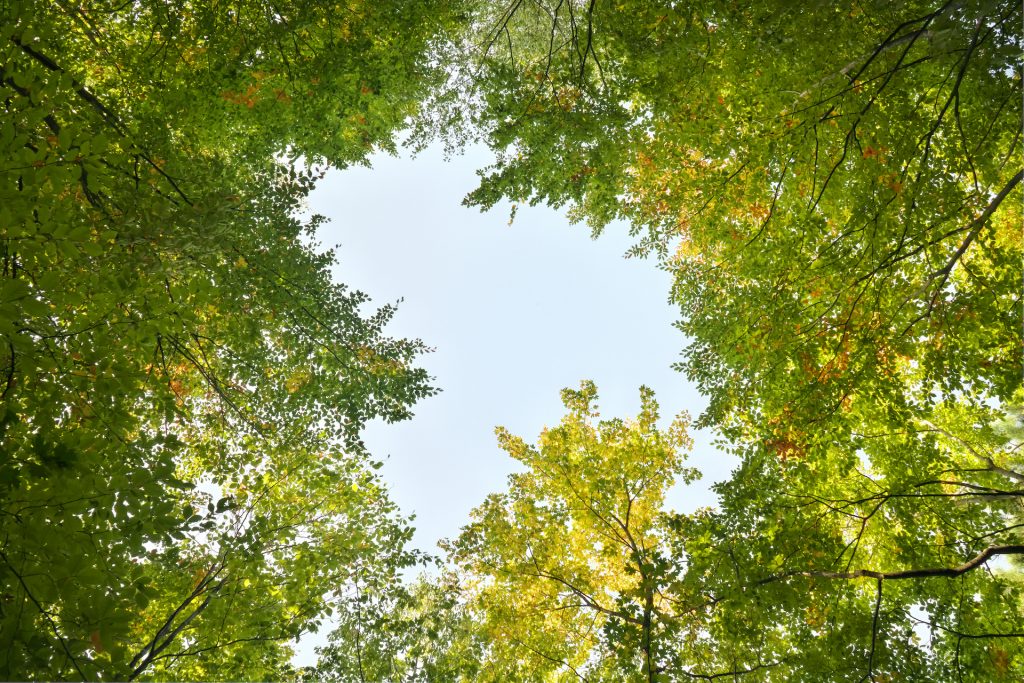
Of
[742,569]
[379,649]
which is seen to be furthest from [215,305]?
[742,569]

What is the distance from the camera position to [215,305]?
665cm

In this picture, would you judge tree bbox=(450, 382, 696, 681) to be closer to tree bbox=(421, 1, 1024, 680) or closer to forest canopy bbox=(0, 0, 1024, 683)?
forest canopy bbox=(0, 0, 1024, 683)

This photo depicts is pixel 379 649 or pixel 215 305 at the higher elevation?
pixel 215 305

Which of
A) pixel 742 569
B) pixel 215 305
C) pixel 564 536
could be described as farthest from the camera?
pixel 564 536

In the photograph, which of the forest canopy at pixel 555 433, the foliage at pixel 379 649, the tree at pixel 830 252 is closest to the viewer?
the forest canopy at pixel 555 433

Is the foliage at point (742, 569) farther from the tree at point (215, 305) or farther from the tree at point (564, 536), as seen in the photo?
the tree at point (215, 305)

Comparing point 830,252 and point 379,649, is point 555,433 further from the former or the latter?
point 830,252

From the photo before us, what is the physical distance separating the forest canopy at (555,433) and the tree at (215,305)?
49 millimetres

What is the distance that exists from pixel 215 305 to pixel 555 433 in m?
5.85

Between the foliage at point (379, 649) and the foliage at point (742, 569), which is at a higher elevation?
the foliage at point (742, 569)

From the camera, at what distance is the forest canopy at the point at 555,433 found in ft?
9.63

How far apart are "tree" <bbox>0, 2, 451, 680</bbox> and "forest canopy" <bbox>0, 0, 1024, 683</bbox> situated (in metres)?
0.05

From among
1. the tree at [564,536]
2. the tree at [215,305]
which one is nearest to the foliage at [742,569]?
the tree at [564,536]

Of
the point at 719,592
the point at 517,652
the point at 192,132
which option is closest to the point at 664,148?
the point at 719,592
